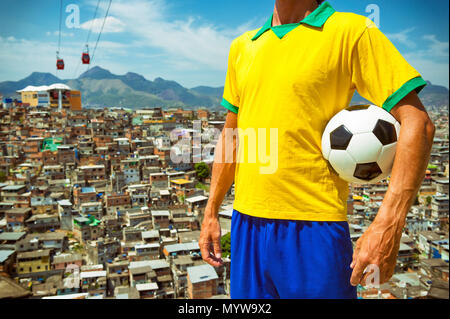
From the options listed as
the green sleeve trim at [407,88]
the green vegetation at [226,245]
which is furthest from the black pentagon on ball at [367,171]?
the green vegetation at [226,245]

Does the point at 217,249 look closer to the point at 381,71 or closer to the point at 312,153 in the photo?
the point at 312,153

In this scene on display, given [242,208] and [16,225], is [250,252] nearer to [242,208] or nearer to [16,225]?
[242,208]

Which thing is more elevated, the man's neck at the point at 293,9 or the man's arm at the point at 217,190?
the man's neck at the point at 293,9

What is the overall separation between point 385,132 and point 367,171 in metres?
0.07

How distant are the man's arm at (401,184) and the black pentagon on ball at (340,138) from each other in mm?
89

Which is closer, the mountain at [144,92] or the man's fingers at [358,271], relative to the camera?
the man's fingers at [358,271]

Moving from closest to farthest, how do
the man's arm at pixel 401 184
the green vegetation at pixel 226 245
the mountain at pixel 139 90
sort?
the man's arm at pixel 401 184 → the green vegetation at pixel 226 245 → the mountain at pixel 139 90

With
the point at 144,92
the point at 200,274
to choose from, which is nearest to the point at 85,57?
the point at 200,274

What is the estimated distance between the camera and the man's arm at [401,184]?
1.79 ft

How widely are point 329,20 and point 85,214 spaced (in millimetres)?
10506

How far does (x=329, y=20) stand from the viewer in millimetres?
641

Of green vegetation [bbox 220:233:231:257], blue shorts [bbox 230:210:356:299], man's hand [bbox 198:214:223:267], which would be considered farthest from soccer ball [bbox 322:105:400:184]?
green vegetation [bbox 220:233:231:257]

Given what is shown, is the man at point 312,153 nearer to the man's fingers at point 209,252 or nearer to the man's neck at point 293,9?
the man's neck at point 293,9
